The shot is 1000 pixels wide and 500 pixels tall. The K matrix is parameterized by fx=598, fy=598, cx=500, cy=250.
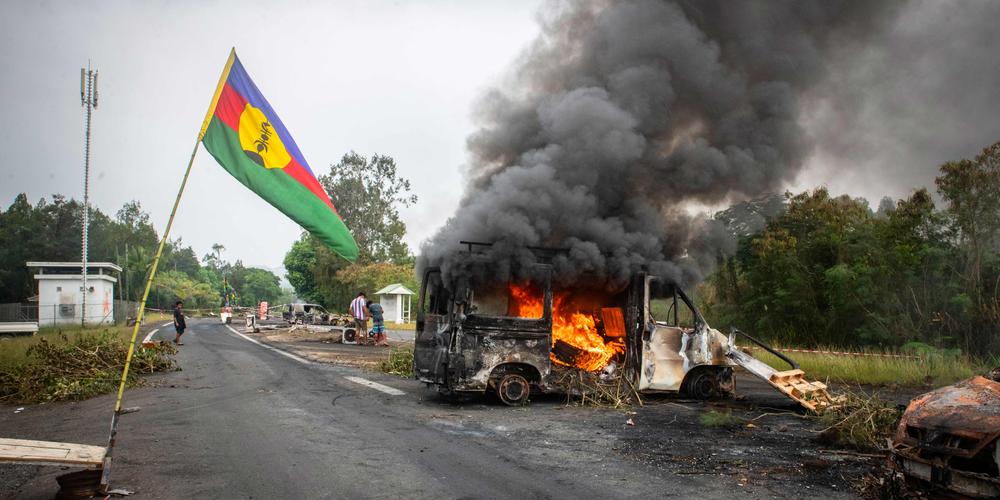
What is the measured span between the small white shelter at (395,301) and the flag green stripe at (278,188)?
35293 millimetres

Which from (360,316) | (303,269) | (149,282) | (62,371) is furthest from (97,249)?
(149,282)

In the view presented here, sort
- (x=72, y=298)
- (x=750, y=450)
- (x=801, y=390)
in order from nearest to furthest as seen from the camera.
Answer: (x=750, y=450)
(x=801, y=390)
(x=72, y=298)

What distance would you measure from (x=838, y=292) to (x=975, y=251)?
384 centimetres

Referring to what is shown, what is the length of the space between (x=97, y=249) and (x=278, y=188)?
7536cm

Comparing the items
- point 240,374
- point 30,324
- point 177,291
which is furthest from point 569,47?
point 177,291

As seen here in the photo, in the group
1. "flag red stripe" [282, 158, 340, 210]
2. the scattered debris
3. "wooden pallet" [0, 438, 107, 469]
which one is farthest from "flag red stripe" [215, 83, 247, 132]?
the scattered debris

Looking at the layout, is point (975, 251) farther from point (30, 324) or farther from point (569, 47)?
point (30, 324)

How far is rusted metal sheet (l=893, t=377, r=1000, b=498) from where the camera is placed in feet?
11.3

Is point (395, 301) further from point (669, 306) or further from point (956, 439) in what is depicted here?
point (956, 439)

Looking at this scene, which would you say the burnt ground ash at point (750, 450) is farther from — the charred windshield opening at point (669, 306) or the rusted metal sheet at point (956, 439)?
the charred windshield opening at point (669, 306)

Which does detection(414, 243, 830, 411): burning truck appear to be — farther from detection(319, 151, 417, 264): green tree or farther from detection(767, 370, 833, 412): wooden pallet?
detection(319, 151, 417, 264): green tree

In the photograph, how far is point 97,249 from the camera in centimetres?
6762

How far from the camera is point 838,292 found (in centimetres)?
1839

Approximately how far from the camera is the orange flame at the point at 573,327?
8883mm
